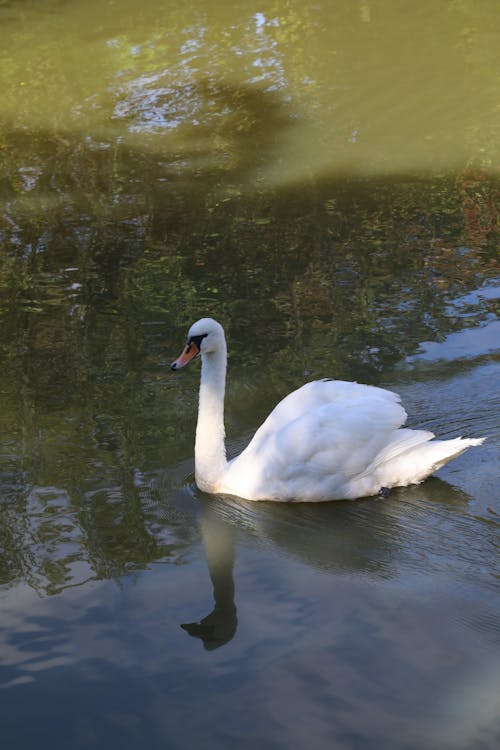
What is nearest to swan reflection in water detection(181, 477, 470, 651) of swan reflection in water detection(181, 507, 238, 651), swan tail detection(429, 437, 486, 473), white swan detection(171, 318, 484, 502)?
swan reflection in water detection(181, 507, 238, 651)

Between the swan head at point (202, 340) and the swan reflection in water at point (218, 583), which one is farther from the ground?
the swan head at point (202, 340)

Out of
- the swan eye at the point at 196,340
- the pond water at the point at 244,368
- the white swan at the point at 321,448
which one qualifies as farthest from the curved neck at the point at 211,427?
the pond water at the point at 244,368

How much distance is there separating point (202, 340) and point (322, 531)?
1443 mm

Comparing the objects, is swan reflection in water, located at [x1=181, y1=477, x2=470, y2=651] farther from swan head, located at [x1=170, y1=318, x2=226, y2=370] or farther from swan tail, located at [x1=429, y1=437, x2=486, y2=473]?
swan head, located at [x1=170, y1=318, x2=226, y2=370]

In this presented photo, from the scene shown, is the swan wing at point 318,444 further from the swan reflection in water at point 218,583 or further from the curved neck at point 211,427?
the swan reflection in water at point 218,583

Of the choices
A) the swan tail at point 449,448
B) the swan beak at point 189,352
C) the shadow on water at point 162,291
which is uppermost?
the swan beak at point 189,352

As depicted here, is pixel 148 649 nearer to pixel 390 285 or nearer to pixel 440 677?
pixel 440 677

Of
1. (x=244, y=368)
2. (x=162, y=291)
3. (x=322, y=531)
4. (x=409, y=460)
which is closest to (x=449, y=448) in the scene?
(x=409, y=460)

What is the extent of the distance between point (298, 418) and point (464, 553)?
A: 138 cm

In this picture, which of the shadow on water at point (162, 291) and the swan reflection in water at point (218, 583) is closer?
the swan reflection in water at point (218, 583)

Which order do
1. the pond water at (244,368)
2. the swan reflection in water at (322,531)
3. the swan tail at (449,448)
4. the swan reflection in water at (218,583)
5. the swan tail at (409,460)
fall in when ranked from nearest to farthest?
1. the pond water at (244,368)
2. the swan reflection in water at (218,583)
3. the swan reflection in water at (322,531)
4. the swan tail at (449,448)
5. the swan tail at (409,460)

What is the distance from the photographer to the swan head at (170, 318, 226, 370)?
6777 millimetres

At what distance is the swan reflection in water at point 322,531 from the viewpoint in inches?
229

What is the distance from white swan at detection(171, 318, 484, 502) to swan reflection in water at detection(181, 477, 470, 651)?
10 cm
